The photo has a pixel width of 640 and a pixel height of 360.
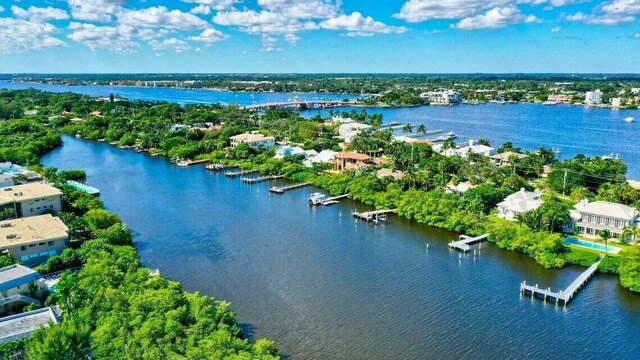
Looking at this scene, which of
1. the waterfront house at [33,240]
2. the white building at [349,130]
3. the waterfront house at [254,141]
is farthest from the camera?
the white building at [349,130]

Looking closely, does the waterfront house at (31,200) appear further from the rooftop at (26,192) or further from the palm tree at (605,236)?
the palm tree at (605,236)

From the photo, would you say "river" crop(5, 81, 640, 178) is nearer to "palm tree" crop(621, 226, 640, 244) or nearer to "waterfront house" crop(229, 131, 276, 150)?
"palm tree" crop(621, 226, 640, 244)

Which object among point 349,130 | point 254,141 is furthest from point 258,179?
point 349,130

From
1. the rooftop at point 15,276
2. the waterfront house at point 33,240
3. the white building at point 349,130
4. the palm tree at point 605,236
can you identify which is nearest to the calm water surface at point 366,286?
the palm tree at point 605,236

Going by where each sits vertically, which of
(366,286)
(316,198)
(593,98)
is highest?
(593,98)

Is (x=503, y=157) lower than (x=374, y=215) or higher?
higher

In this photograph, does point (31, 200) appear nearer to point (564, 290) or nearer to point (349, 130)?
point (564, 290)
